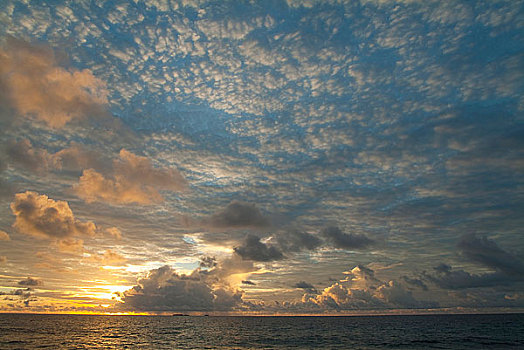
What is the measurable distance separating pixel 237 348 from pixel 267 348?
7755 millimetres

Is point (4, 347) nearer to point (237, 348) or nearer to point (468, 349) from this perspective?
point (237, 348)

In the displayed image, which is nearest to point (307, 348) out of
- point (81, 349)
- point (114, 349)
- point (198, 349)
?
point (198, 349)

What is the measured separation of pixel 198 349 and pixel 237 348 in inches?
386

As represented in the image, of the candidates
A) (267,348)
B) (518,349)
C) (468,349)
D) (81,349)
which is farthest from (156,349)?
(518,349)

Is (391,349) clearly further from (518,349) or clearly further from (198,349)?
(198,349)

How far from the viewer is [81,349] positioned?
277 feet

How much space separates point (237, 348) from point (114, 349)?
1221 inches

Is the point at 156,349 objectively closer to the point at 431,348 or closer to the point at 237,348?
the point at 237,348

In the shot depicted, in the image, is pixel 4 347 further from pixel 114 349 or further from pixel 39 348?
pixel 114 349

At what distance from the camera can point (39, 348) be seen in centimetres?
8462

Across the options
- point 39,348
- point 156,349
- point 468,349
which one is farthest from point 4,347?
point 468,349

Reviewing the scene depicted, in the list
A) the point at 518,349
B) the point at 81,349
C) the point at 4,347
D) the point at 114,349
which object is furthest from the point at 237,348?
the point at 518,349

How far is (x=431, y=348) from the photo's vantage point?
88.4m

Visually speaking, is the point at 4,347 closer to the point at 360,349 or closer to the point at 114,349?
the point at 114,349
